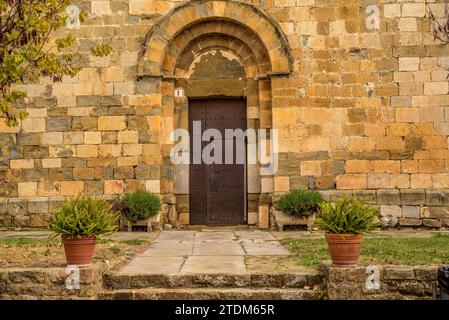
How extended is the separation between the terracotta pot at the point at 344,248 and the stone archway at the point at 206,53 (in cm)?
570

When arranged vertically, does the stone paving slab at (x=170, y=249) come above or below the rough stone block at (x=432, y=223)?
below

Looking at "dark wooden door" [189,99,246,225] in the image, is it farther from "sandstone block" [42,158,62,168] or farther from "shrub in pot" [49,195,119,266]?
"shrub in pot" [49,195,119,266]

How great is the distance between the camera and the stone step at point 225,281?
6047 mm

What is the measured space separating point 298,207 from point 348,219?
4.91m

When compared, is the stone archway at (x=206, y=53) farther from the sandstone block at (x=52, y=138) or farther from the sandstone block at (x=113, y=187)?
the sandstone block at (x=52, y=138)

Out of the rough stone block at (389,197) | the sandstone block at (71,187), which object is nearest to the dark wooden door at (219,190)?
the sandstone block at (71,187)

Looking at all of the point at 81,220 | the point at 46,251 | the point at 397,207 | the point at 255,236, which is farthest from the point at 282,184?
the point at 81,220

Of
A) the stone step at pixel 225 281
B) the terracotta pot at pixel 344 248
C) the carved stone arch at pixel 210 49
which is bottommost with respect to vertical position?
the stone step at pixel 225 281

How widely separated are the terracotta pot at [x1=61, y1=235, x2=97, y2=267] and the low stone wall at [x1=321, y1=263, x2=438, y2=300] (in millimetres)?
2660

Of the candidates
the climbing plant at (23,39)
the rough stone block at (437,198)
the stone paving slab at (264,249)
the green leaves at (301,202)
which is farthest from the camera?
the rough stone block at (437,198)

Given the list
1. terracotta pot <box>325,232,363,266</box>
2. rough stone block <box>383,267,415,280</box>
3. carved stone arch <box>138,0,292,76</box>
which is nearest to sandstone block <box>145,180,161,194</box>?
carved stone arch <box>138,0,292,76</box>

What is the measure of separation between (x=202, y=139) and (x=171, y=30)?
2.53 meters
